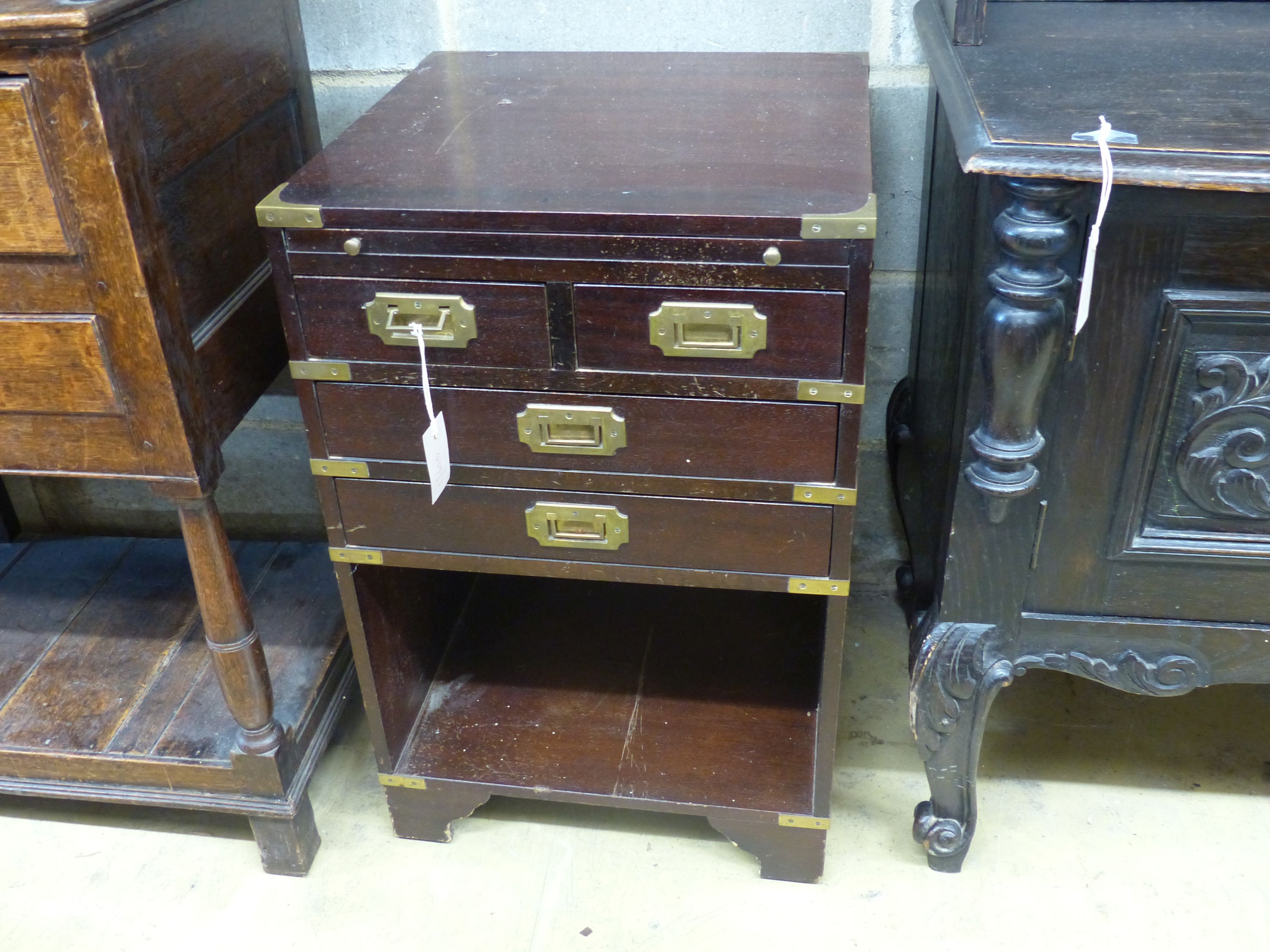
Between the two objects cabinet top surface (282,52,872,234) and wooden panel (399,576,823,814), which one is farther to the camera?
wooden panel (399,576,823,814)

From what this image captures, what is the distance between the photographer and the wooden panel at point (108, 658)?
1.31 m

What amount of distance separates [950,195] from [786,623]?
0.59 meters

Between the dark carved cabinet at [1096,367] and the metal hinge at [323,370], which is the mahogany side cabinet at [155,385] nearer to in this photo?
the metal hinge at [323,370]

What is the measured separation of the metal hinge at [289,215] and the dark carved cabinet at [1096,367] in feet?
1.68

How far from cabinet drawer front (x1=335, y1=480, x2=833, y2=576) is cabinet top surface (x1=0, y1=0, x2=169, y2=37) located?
0.43 metres

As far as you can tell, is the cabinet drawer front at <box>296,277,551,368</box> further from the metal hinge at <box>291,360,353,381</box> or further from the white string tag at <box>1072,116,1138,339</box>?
the white string tag at <box>1072,116,1138,339</box>

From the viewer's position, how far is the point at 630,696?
4.58 feet

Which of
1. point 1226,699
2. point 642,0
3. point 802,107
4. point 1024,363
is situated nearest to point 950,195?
point 802,107

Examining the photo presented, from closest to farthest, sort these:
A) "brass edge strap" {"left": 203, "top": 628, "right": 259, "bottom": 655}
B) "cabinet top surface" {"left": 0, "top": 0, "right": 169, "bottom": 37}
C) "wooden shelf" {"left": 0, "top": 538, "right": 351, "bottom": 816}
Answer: "cabinet top surface" {"left": 0, "top": 0, "right": 169, "bottom": 37} → "brass edge strap" {"left": 203, "top": 628, "right": 259, "bottom": 655} → "wooden shelf" {"left": 0, "top": 538, "right": 351, "bottom": 816}

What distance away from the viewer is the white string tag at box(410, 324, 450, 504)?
0.99 meters

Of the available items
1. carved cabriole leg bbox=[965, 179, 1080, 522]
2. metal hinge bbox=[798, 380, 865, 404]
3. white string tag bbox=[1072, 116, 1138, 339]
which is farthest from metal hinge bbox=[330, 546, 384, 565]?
white string tag bbox=[1072, 116, 1138, 339]

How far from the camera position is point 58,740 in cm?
129

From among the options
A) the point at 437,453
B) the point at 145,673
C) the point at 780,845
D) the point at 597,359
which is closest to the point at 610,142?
the point at 597,359

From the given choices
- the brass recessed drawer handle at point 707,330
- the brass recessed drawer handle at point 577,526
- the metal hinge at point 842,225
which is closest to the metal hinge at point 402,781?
the brass recessed drawer handle at point 577,526
